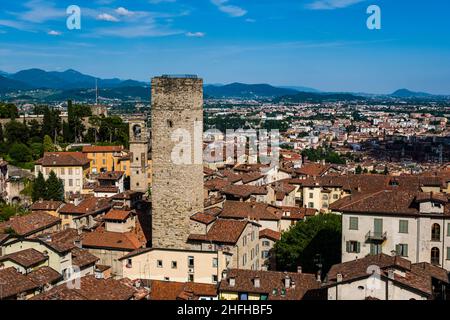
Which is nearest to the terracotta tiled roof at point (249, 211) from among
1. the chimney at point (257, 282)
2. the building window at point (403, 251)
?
the chimney at point (257, 282)

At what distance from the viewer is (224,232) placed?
2714cm

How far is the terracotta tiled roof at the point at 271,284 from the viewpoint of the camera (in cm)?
1986

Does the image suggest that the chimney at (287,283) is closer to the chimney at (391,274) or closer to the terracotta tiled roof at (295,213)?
the chimney at (391,274)

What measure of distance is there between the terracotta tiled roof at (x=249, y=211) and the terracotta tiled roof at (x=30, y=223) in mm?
10297

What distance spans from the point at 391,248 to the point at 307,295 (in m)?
4.55

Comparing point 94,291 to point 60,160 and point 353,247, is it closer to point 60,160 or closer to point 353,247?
point 353,247

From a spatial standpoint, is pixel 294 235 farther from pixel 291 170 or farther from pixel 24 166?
pixel 24 166

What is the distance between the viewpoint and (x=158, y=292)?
75.8 ft

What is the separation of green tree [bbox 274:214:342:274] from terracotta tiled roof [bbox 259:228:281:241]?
6.40 ft

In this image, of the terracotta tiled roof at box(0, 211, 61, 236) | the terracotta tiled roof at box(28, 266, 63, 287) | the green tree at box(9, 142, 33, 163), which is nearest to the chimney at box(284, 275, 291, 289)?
the terracotta tiled roof at box(28, 266, 63, 287)
